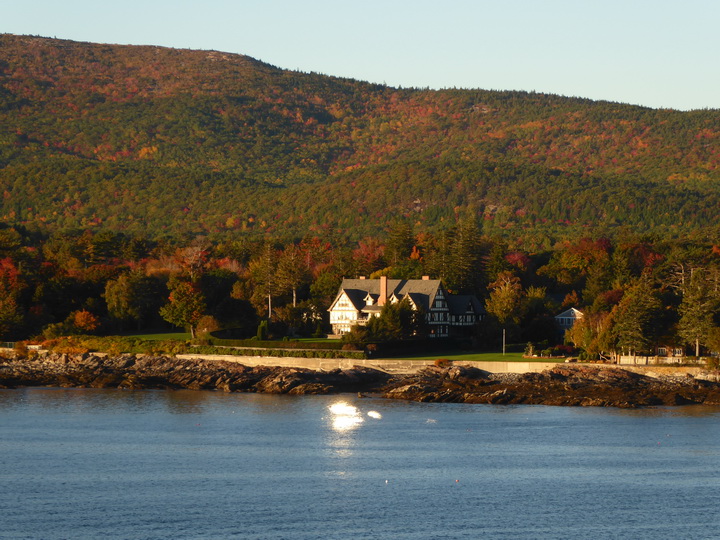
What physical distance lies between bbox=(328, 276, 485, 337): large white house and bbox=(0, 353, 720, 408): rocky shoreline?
1508cm

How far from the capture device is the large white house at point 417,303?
286ft

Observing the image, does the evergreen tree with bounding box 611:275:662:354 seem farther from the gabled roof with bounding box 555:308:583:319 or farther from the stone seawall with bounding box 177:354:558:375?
the gabled roof with bounding box 555:308:583:319

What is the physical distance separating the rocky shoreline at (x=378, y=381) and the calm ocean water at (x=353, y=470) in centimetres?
255

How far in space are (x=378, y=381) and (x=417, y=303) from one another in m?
15.2

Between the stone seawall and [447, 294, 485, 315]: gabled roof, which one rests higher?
[447, 294, 485, 315]: gabled roof

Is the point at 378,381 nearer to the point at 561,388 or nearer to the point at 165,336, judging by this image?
the point at 561,388

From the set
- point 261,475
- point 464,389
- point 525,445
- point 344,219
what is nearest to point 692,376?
point 464,389

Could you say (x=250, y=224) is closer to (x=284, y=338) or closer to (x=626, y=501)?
(x=284, y=338)

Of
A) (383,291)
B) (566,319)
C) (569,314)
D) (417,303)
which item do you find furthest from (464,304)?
(569,314)

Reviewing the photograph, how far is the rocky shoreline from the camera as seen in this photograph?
213ft

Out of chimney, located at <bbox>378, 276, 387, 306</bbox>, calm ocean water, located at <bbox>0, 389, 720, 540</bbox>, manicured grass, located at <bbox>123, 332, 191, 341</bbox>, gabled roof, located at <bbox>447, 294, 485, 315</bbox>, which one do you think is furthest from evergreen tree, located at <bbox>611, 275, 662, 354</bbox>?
manicured grass, located at <bbox>123, 332, 191, 341</bbox>

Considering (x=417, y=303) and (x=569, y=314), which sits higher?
(x=417, y=303)

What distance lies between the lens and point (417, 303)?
8594cm

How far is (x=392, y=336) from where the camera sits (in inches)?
3091
